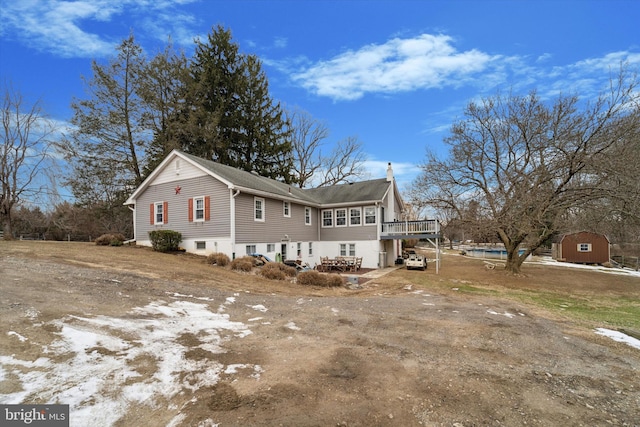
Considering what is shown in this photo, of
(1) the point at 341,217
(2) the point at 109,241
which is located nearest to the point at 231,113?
(1) the point at 341,217

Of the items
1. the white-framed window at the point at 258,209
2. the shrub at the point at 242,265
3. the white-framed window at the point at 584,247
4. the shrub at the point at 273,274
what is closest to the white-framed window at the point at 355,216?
the white-framed window at the point at 258,209

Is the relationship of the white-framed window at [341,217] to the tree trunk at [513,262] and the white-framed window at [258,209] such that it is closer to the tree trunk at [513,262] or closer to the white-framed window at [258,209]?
the white-framed window at [258,209]

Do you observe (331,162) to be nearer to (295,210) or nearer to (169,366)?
(295,210)

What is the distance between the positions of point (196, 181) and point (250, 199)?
3318 mm

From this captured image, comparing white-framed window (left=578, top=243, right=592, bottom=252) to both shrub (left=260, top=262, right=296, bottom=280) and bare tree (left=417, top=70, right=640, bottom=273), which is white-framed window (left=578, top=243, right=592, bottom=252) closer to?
bare tree (left=417, top=70, right=640, bottom=273)

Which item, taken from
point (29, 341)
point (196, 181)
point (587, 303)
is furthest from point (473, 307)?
point (196, 181)

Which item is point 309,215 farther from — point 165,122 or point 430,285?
point 165,122

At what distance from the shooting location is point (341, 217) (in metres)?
Result: 22.5

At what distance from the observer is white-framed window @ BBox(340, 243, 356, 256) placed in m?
21.8

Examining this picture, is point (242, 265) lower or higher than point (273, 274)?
higher

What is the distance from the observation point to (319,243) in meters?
22.7

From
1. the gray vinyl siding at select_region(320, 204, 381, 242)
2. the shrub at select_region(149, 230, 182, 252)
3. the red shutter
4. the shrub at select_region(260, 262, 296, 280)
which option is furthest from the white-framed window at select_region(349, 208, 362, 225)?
the red shutter

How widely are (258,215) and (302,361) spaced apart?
13.3 m

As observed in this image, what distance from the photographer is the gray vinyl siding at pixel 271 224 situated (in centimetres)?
1612
